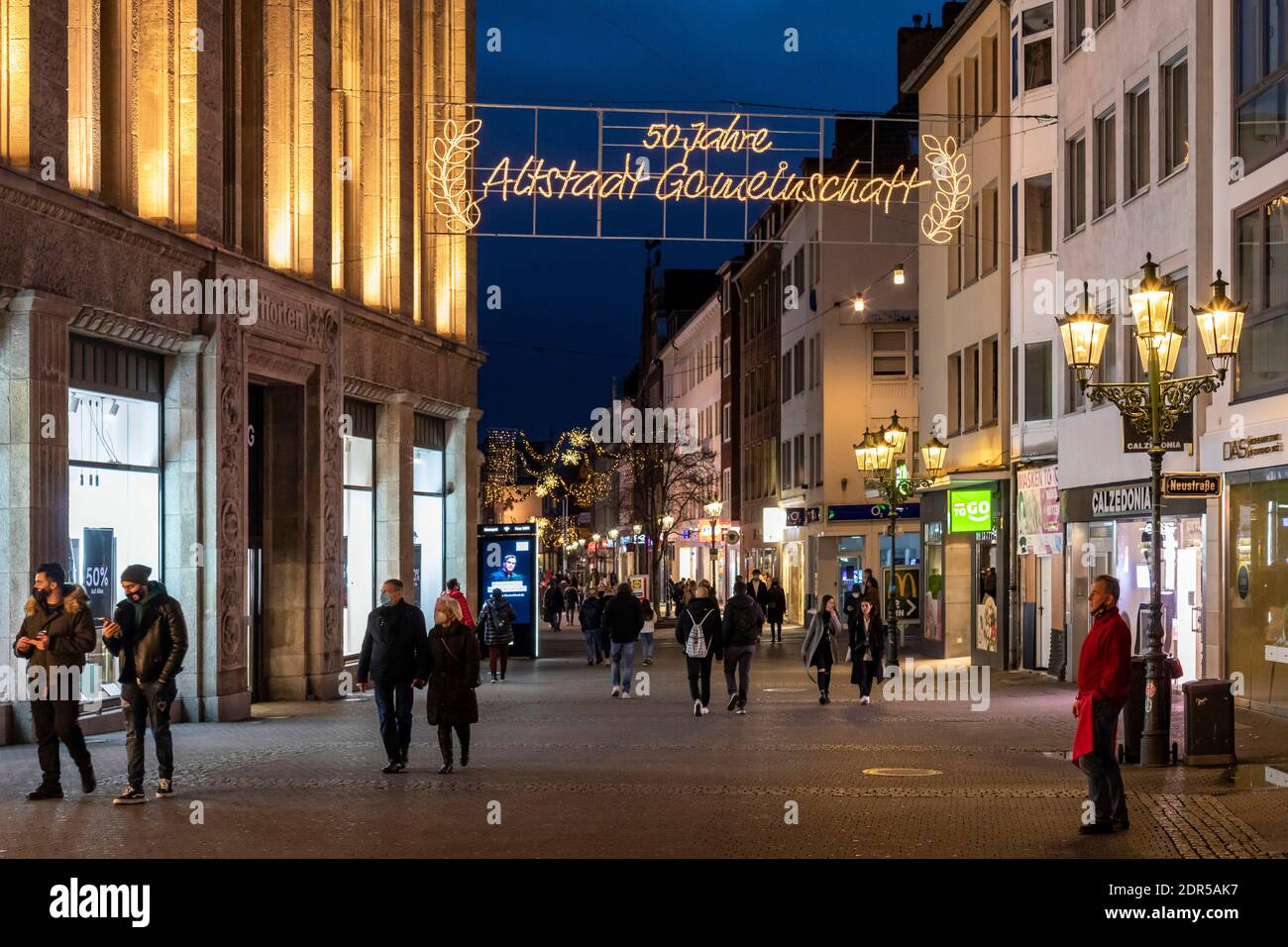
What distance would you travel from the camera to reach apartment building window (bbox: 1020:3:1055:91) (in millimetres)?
35656

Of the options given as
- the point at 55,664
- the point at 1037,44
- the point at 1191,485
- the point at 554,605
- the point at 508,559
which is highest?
the point at 1037,44

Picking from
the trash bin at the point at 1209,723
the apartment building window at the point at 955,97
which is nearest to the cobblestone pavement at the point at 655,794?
the trash bin at the point at 1209,723

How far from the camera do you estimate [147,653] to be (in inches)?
619

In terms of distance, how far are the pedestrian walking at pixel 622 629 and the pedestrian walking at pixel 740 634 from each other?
3.29 metres

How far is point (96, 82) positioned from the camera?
22.2 metres

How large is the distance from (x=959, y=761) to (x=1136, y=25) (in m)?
14.8

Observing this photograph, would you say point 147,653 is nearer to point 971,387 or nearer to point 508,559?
point 508,559

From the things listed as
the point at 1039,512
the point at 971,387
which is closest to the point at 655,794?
the point at 1039,512

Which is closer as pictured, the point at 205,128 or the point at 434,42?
the point at 205,128

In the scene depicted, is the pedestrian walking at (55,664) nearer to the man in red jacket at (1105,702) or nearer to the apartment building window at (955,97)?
the man in red jacket at (1105,702)

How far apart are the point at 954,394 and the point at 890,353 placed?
63.5 feet

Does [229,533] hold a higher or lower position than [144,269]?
lower
